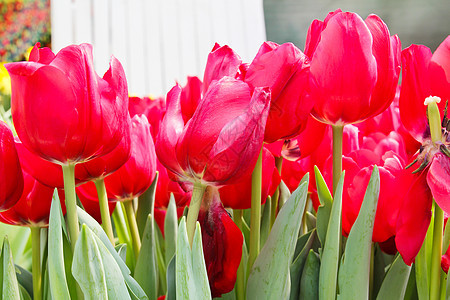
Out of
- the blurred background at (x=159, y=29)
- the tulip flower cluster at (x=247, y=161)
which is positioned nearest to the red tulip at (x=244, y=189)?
the tulip flower cluster at (x=247, y=161)

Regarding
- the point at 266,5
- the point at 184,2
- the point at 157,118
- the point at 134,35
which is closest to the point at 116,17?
the point at 134,35

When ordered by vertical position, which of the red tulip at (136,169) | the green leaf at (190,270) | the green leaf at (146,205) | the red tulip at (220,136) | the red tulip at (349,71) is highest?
the red tulip at (349,71)

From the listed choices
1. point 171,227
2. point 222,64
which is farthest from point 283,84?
point 171,227

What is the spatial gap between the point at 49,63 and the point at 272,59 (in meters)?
0.09

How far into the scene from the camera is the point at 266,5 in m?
5.10

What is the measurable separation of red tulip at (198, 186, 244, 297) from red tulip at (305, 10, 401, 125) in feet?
0.20

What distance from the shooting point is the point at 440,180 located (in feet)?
0.62

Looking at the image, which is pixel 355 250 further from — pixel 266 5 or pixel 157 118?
pixel 266 5

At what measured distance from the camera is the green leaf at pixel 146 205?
294mm

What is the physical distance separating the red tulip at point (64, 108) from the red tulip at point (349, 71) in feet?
0.27

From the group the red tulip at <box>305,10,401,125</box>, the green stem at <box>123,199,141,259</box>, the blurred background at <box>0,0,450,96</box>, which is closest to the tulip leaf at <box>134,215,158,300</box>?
the green stem at <box>123,199,141,259</box>

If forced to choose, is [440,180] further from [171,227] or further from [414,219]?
[171,227]

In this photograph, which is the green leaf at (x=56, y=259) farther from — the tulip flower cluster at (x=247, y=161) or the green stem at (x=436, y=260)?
the green stem at (x=436, y=260)

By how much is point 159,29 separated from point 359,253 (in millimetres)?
4324
